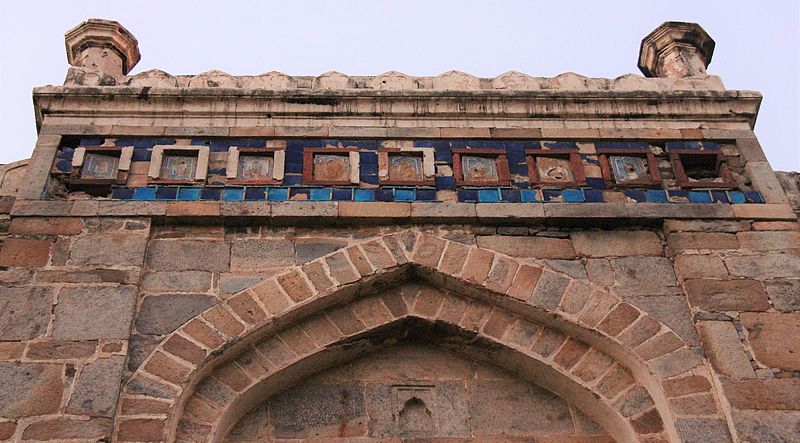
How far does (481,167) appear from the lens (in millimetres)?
6332

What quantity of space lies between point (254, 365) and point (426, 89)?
2274mm

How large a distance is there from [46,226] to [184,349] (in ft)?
3.79

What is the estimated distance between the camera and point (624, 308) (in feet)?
18.0

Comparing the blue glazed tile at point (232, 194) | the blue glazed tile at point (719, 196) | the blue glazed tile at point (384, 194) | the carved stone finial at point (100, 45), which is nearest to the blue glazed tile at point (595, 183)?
the blue glazed tile at point (719, 196)

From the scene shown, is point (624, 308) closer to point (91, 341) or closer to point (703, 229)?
point (703, 229)

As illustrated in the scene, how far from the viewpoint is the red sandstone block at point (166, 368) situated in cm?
507

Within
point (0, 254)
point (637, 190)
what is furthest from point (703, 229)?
point (0, 254)

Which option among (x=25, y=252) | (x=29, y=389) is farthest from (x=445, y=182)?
(x=29, y=389)

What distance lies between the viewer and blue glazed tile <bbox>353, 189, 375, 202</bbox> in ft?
19.7

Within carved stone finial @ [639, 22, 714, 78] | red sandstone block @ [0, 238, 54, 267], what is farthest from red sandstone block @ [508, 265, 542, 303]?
red sandstone block @ [0, 238, 54, 267]

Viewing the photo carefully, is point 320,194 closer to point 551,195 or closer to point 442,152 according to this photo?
point 442,152

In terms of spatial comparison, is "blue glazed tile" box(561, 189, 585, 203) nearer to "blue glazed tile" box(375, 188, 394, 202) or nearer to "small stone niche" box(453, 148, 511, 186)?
"small stone niche" box(453, 148, 511, 186)

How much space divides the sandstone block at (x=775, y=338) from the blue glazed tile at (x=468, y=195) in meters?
1.60

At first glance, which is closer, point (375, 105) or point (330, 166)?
point (330, 166)
